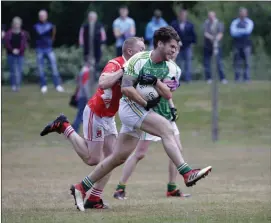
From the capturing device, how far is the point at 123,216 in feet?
32.1

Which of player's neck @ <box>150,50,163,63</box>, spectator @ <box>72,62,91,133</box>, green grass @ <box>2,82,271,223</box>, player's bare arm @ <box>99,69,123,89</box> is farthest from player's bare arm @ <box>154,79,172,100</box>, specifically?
spectator @ <box>72,62,91,133</box>

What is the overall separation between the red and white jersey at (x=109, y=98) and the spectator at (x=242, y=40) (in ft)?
48.7

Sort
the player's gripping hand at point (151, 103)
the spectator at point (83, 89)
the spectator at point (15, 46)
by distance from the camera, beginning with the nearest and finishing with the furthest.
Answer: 1. the player's gripping hand at point (151, 103)
2. the spectator at point (83, 89)
3. the spectator at point (15, 46)

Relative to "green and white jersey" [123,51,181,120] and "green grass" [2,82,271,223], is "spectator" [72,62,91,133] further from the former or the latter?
"green and white jersey" [123,51,181,120]

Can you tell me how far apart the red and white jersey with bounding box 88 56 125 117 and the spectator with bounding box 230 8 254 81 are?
14831mm

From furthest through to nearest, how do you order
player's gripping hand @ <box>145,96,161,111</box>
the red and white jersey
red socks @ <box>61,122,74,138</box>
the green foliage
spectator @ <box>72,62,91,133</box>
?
1. the green foliage
2. spectator @ <box>72,62,91,133</box>
3. red socks @ <box>61,122,74,138</box>
4. the red and white jersey
5. player's gripping hand @ <box>145,96,161,111</box>

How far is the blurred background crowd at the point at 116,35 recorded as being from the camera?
25766mm

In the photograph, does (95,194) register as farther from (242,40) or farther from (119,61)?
(242,40)

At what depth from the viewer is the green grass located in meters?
10.1

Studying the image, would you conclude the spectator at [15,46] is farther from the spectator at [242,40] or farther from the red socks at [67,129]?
the red socks at [67,129]

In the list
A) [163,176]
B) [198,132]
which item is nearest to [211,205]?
[163,176]

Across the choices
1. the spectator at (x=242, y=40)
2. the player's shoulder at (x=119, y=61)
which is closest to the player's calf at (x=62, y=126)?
the player's shoulder at (x=119, y=61)

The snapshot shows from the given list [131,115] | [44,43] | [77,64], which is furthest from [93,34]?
[131,115]

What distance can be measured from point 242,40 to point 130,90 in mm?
17346
